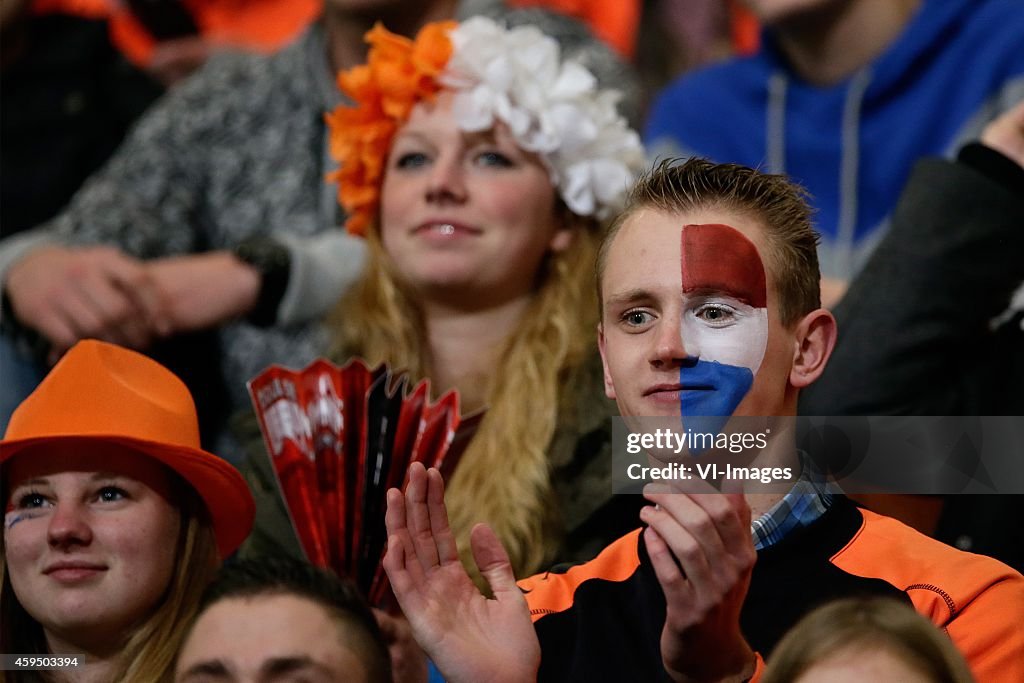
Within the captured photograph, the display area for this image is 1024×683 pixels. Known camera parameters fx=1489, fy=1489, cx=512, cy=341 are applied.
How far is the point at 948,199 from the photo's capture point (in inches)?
91.0

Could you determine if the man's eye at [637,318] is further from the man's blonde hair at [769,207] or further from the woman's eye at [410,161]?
the woman's eye at [410,161]

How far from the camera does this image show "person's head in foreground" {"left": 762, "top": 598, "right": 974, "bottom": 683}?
137cm

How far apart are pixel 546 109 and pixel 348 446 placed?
0.73 metres

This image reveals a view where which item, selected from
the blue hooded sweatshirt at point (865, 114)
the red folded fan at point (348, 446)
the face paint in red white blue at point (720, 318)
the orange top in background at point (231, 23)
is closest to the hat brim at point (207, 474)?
the red folded fan at point (348, 446)

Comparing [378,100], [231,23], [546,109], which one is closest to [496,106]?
[546,109]

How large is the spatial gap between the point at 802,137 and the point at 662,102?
0.35 metres

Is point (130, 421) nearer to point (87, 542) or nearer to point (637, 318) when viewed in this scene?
point (87, 542)

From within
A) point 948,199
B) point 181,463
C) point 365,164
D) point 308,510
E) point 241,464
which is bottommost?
point 241,464

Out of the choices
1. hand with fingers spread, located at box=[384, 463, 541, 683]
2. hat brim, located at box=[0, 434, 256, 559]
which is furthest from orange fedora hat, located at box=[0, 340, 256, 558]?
hand with fingers spread, located at box=[384, 463, 541, 683]

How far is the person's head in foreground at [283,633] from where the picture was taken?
1712 millimetres

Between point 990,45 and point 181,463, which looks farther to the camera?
point 990,45

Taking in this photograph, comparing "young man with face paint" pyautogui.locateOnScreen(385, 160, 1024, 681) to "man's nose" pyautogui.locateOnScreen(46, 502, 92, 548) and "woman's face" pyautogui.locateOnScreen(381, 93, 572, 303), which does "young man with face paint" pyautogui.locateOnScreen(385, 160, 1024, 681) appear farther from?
"woman's face" pyautogui.locateOnScreen(381, 93, 572, 303)

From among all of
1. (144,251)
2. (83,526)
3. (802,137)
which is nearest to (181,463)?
(83,526)

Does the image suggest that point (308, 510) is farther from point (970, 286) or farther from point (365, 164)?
point (970, 286)
